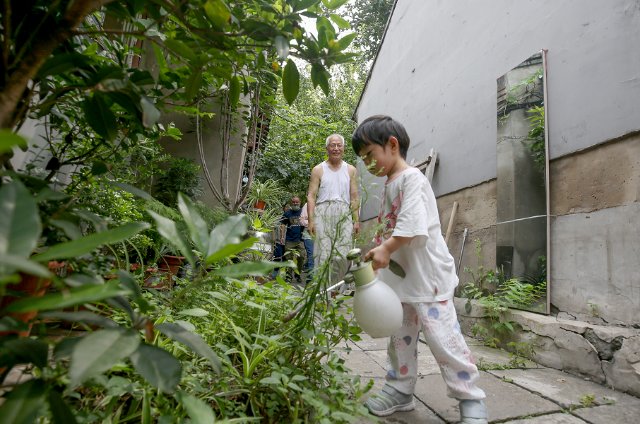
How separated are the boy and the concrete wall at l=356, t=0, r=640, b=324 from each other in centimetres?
21

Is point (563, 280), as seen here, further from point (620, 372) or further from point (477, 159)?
point (477, 159)

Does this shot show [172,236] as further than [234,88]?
No

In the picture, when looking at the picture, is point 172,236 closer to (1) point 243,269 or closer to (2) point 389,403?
(1) point 243,269

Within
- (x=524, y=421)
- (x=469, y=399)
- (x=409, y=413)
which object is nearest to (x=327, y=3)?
(x=469, y=399)

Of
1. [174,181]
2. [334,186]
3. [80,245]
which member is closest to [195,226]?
[80,245]

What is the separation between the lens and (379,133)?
5.43 ft

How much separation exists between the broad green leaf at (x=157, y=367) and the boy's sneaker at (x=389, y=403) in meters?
1.12

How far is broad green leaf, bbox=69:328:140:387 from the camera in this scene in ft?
1.20

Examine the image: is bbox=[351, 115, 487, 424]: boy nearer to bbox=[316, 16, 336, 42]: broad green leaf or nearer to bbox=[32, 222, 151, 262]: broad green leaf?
bbox=[316, 16, 336, 42]: broad green leaf

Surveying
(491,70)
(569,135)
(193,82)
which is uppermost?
(491,70)

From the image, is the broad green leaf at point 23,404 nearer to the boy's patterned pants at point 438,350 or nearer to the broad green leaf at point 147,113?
the broad green leaf at point 147,113

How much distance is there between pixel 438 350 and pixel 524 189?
1919 mm

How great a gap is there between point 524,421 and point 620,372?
0.76 metres

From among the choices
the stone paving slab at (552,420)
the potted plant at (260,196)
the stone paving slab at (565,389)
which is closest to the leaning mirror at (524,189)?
the stone paving slab at (565,389)
